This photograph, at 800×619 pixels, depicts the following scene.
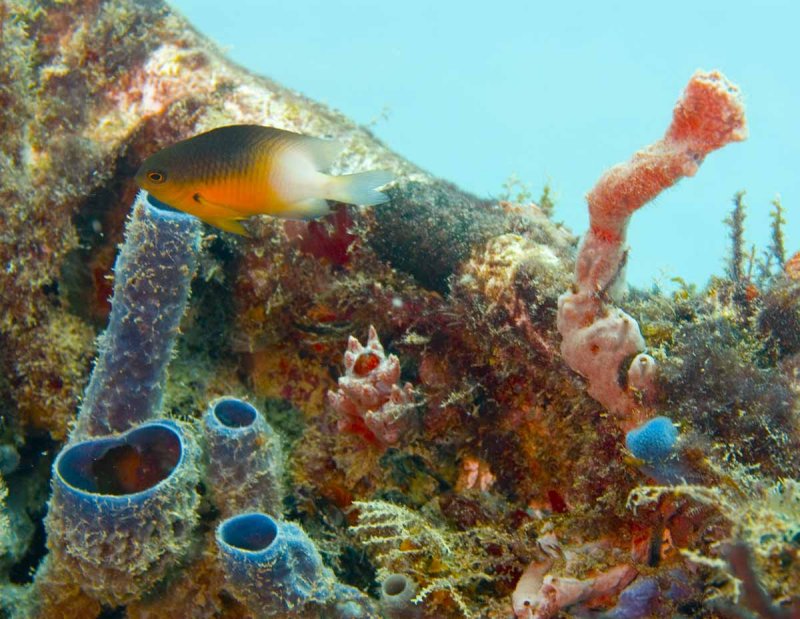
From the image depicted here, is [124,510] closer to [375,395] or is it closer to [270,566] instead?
[270,566]

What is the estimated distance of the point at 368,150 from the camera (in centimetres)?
398

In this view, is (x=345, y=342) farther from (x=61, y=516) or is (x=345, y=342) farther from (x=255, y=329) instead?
(x=61, y=516)

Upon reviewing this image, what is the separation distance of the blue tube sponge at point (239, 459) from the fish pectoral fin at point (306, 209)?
0.99 metres

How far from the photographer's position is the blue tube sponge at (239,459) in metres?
2.65

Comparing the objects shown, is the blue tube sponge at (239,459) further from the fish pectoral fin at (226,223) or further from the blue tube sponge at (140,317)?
the fish pectoral fin at (226,223)

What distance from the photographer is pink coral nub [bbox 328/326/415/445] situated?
9.81ft

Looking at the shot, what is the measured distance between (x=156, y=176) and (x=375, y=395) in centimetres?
151

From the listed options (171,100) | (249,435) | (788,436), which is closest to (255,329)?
(249,435)

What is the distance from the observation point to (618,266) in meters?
2.34

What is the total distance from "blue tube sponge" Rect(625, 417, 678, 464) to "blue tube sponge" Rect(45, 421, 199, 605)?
5.92 feet

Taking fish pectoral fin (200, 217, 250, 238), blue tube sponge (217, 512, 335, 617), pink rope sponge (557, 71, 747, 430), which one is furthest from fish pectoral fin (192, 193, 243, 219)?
pink rope sponge (557, 71, 747, 430)

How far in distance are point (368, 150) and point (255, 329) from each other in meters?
1.45

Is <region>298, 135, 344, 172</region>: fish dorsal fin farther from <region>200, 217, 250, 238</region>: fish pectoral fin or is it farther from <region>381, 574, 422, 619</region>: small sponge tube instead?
<region>381, 574, 422, 619</region>: small sponge tube

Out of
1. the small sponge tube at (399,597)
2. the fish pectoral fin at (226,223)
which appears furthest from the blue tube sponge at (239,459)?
the fish pectoral fin at (226,223)
